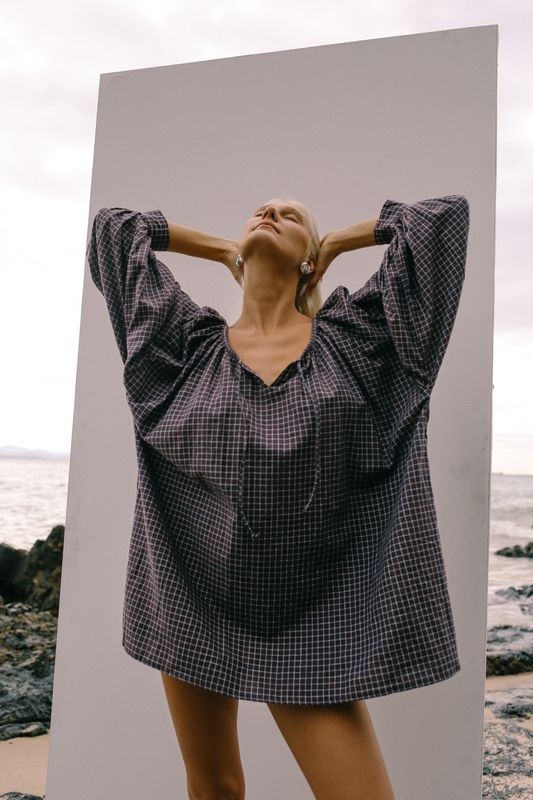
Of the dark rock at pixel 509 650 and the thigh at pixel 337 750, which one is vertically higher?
the thigh at pixel 337 750

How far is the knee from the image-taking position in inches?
61.7

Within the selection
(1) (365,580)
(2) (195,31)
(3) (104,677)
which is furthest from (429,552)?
(2) (195,31)

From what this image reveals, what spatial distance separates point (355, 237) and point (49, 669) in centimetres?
240

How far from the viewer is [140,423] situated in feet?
5.30

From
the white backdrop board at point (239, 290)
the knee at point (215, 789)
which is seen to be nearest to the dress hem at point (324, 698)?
the knee at point (215, 789)

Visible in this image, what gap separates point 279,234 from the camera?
1.62m

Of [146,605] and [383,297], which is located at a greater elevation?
[383,297]

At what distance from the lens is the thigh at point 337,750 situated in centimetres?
133

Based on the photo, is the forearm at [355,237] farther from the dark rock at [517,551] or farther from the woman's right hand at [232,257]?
the dark rock at [517,551]

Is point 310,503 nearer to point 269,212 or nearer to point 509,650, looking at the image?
point 269,212

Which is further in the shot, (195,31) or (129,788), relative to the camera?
(195,31)

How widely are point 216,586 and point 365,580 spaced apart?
0.92 ft

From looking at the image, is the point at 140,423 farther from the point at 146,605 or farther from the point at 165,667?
the point at 165,667

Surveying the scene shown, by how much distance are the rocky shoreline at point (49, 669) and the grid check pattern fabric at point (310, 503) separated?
1.64 meters
